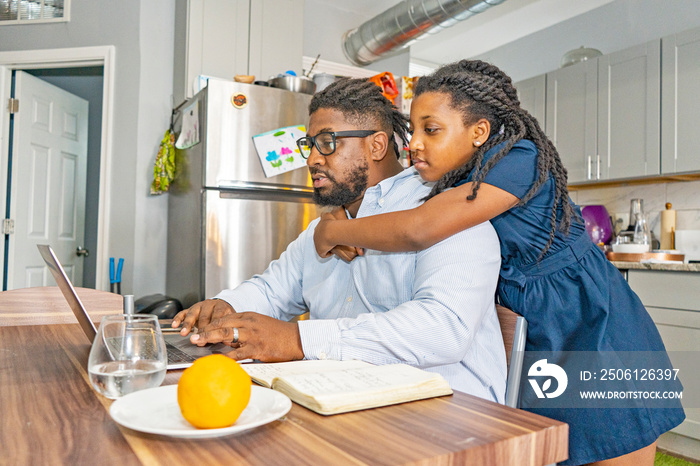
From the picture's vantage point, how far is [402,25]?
3865 mm

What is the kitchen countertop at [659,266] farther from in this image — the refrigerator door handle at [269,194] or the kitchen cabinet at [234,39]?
the kitchen cabinet at [234,39]

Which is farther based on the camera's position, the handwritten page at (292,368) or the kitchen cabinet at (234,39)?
the kitchen cabinet at (234,39)

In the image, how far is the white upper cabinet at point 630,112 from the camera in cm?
319

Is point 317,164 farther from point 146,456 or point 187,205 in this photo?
point 187,205

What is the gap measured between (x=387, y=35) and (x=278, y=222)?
1.86 metres

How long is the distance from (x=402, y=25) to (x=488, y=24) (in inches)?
48.7

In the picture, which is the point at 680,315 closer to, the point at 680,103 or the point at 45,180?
the point at 680,103

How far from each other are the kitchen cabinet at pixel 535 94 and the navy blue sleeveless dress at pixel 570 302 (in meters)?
2.96

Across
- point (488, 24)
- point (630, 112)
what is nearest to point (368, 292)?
point (630, 112)

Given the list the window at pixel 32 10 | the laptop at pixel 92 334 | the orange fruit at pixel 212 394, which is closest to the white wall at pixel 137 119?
the window at pixel 32 10

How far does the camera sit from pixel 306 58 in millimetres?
4031

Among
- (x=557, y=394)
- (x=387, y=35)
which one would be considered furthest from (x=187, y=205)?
(x=557, y=394)

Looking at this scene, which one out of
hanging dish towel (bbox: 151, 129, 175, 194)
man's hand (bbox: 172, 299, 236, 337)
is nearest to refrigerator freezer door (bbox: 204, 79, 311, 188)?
hanging dish towel (bbox: 151, 129, 175, 194)

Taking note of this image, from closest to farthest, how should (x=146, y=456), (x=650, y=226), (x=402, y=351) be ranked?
(x=146, y=456), (x=402, y=351), (x=650, y=226)
